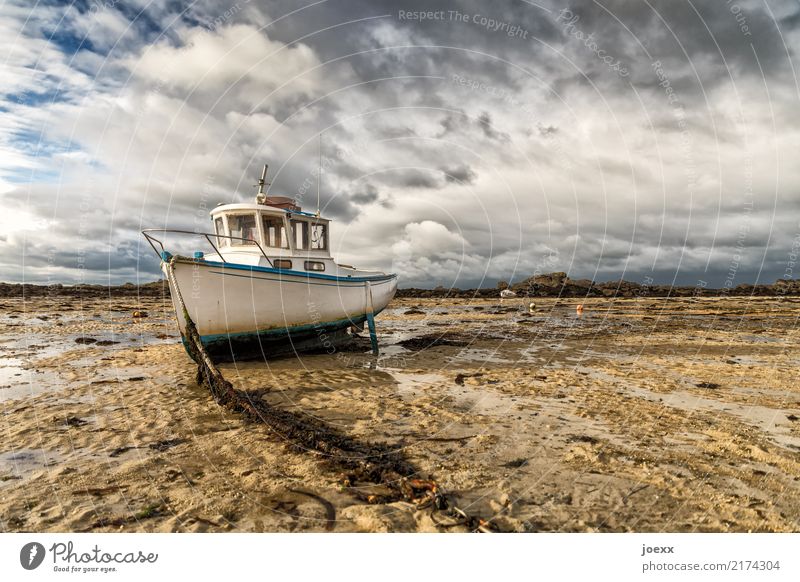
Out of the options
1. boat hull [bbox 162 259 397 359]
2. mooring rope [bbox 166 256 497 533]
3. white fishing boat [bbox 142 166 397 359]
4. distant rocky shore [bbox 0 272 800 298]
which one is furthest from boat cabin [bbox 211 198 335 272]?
distant rocky shore [bbox 0 272 800 298]

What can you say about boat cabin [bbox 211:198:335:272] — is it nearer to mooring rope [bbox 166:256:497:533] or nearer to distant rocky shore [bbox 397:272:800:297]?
mooring rope [bbox 166:256:497:533]

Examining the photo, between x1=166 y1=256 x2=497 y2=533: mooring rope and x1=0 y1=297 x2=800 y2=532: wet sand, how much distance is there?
0.16 m

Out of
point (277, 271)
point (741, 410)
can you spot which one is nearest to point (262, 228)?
point (277, 271)

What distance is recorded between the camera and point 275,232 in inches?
492

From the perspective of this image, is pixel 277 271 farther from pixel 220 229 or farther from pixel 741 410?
pixel 741 410

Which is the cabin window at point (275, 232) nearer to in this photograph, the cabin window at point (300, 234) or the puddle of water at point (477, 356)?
the cabin window at point (300, 234)

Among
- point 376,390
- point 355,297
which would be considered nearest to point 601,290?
point 355,297

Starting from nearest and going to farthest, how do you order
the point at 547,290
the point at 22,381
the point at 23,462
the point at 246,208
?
the point at 23,462
the point at 22,381
the point at 246,208
the point at 547,290

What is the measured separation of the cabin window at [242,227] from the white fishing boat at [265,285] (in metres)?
0.03

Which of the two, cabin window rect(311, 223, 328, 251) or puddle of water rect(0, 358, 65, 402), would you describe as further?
cabin window rect(311, 223, 328, 251)

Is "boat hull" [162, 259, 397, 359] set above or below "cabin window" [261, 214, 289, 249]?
below

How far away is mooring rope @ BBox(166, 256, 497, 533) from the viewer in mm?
Result: 3775

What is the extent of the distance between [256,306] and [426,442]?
6645mm

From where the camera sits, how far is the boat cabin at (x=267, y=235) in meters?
11.8
